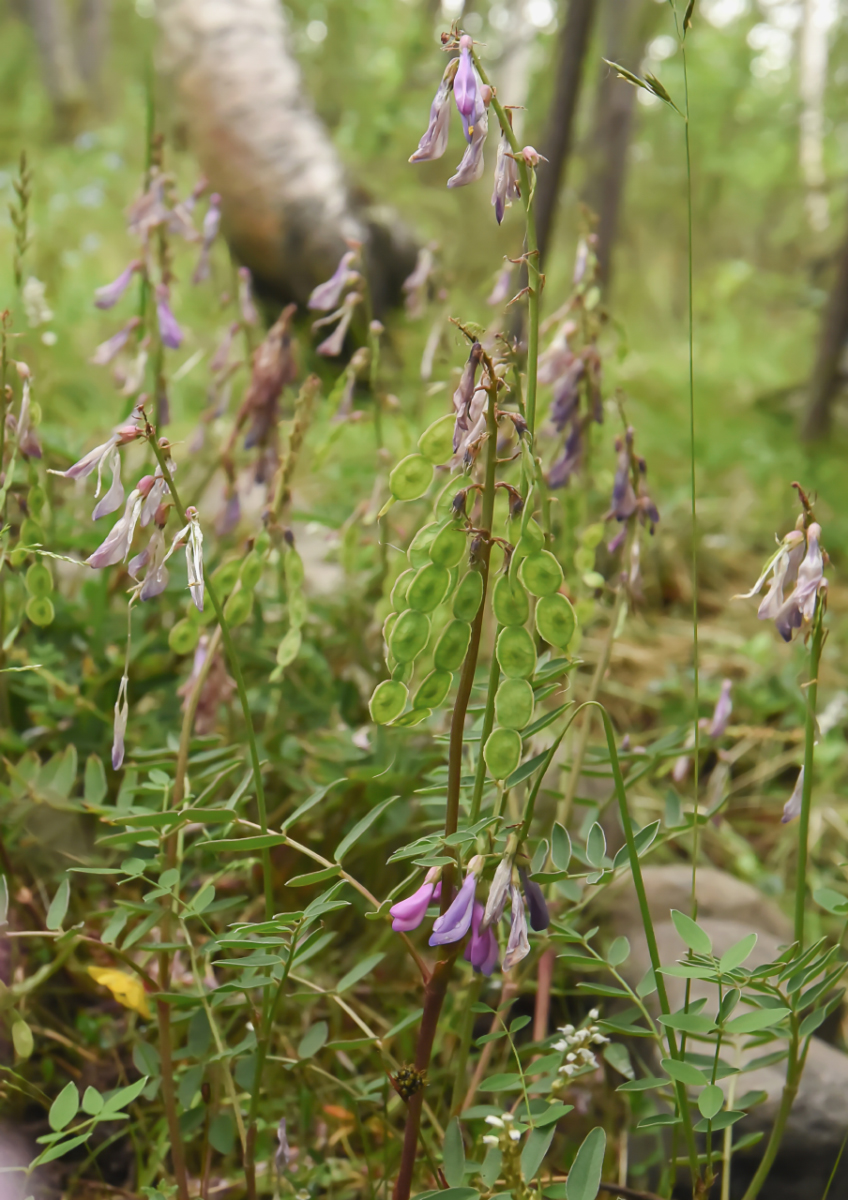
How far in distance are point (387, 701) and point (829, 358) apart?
368 cm

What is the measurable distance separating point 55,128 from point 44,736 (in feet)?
28.5

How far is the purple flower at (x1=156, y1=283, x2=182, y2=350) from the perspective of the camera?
5.00 feet

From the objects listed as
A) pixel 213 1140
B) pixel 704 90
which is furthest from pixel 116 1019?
pixel 704 90

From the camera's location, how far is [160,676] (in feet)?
5.19

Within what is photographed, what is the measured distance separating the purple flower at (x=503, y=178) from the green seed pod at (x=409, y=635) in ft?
1.07

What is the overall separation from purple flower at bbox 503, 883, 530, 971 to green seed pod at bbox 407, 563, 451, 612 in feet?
0.77

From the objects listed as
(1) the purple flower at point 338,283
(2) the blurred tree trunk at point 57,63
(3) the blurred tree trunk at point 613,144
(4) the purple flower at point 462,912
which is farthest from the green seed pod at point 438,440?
(2) the blurred tree trunk at point 57,63

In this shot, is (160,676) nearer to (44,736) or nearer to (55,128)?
(44,736)

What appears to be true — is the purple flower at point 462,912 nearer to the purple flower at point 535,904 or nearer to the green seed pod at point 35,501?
the purple flower at point 535,904

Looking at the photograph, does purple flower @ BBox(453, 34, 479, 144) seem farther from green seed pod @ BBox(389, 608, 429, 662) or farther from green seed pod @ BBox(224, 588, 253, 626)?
green seed pod @ BBox(224, 588, 253, 626)

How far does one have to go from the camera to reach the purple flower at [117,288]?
1552 millimetres

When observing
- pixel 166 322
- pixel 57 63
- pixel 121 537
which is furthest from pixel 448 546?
pixel 57 63

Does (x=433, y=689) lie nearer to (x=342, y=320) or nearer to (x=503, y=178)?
(x=503, y=178)

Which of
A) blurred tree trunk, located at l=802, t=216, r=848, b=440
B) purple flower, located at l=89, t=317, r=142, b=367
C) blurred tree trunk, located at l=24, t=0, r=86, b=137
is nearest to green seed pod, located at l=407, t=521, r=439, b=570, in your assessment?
purple flower, located at l=89, t=317, r=142, b=367
